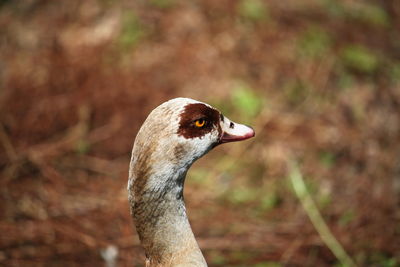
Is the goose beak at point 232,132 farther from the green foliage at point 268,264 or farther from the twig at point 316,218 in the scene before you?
the twig at point 316,218

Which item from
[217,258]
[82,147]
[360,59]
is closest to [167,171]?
[217,258]

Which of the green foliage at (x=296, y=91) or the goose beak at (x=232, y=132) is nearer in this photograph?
the goose beak at (x=232, y=132)

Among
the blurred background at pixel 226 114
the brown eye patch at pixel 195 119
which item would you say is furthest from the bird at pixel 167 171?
the blurred background at pixel 226 114

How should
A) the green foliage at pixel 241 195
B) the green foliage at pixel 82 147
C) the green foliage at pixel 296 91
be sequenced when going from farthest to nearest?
the green foliage at pixel 296 91
the green foliage at pixel 82 147
the green foliage at pixel 241 195

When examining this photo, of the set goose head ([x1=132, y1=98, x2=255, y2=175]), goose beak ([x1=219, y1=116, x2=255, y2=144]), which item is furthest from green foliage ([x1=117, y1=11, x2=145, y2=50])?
goose head ([x1=132, y1=98, x2=255, y2=175])

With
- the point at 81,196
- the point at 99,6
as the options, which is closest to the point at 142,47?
the point at 99,6

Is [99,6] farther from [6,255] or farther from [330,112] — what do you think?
[6,255]

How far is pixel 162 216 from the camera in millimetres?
1678

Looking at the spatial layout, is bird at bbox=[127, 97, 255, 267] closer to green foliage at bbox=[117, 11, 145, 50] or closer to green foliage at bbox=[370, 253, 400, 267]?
green foliage at bbox=[370, 253, 400, 267]

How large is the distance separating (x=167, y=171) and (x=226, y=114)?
2.33 m

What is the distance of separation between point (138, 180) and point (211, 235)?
57.5 inches

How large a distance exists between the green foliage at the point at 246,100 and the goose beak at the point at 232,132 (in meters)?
2.03

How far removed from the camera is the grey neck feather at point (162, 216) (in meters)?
1.62

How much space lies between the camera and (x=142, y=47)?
445 centimetres
